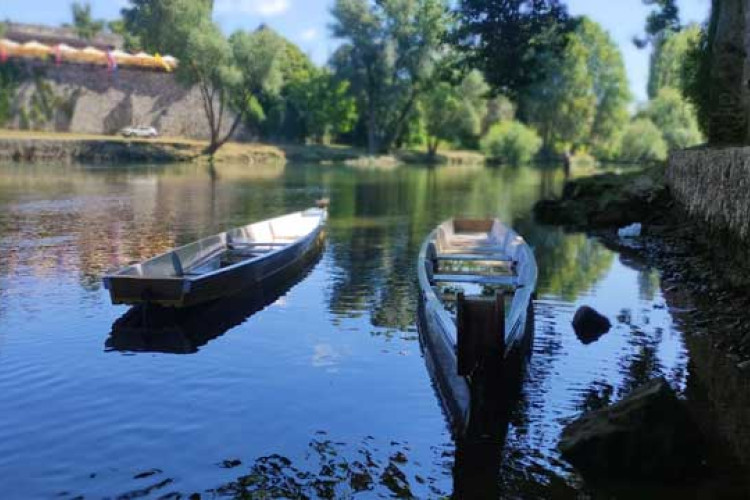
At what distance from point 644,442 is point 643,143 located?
71.7 metres

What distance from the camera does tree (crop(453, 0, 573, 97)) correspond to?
85.7ft

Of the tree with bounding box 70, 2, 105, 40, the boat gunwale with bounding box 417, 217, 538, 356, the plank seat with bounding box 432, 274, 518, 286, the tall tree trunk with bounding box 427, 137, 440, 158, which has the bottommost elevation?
the plank seat with bounding box 432, 274, 518, 286

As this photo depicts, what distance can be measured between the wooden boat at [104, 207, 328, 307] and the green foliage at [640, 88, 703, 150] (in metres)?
61.7

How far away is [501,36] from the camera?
26.5 meters

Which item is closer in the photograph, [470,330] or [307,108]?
[470,330]

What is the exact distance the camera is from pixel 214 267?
47.2 feet

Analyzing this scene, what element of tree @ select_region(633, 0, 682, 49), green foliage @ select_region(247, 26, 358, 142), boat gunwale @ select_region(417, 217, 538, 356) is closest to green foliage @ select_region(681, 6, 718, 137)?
tree @ select_region(633, 0, 682, 49)

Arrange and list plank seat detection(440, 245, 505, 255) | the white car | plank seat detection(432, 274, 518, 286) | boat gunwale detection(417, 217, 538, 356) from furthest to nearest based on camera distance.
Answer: the white car < plank seat detection(440, 245, 505, 255) < plank seat detection(432, 274, 518, 286) < boat gunwale detection(417, 217, 538, 356)

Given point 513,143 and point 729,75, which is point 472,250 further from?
point 513,143

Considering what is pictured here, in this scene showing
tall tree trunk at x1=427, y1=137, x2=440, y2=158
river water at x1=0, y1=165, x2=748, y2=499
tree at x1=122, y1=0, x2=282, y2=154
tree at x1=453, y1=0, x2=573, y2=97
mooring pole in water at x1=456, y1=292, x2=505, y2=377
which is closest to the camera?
river water at x1=0, y1=165, x2=748, y2=499

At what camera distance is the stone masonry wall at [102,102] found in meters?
60.8

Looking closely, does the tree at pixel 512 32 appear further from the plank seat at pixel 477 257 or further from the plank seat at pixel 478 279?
the plank seat at pixel 478 279

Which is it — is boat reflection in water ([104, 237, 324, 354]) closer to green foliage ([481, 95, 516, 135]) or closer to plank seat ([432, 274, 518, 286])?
plank seat ([432, 274, 518, 286])

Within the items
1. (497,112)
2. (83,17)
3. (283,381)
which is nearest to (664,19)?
(283,381)
